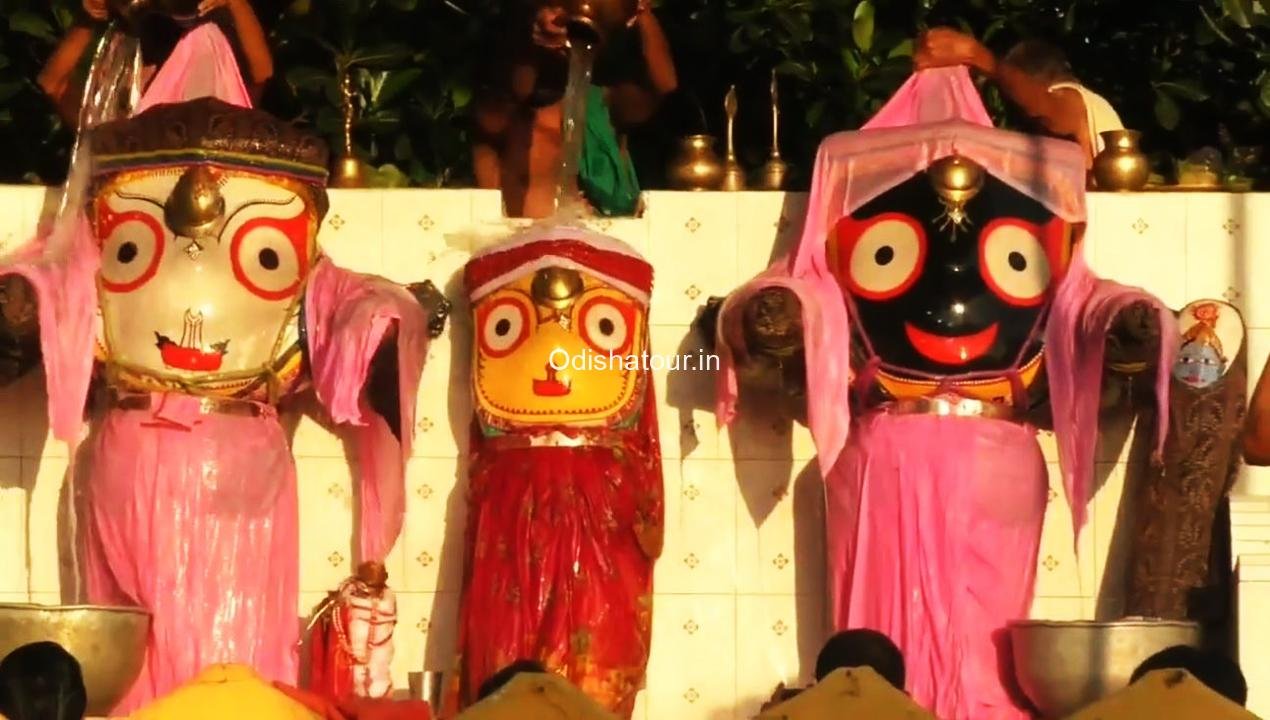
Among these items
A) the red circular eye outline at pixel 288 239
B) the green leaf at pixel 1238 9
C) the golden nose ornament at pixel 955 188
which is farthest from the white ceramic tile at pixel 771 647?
the green leaf at pixel 1238 9

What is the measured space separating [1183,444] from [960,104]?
45.7 inches

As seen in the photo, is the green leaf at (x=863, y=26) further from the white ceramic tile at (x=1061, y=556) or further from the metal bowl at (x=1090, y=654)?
the metal bowl at (x=1090, y=654)

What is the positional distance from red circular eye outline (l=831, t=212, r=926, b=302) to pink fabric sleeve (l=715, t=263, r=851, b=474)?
6cm

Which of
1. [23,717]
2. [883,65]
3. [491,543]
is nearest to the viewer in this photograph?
[23,717]

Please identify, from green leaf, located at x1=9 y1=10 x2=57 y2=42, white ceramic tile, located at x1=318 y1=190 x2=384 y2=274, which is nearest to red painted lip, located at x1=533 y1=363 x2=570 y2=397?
white ceramic tile, located at x1=318 y1=190 x2=384 y2=274

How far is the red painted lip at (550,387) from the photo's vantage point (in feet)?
35.1

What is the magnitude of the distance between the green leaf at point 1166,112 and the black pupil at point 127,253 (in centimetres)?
347

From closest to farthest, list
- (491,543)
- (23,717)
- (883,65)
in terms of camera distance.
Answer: (23,717)
(491,543)
(883,65)

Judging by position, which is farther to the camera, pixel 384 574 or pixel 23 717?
pixel 384 574

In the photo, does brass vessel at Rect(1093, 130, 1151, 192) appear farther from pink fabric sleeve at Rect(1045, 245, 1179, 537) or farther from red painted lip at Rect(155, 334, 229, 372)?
red painted lip at Rect(155, 334, 229, 372)

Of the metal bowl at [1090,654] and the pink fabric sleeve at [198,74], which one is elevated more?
the pink fabric sleeve at [198,74]

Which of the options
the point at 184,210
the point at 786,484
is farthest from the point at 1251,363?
the point at 184,210

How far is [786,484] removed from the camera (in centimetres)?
1116

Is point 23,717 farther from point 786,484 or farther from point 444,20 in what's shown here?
point 444,20
